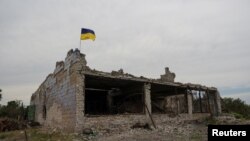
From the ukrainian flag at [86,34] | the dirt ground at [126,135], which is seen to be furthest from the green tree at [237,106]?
the ukrainian flag at [86,34]

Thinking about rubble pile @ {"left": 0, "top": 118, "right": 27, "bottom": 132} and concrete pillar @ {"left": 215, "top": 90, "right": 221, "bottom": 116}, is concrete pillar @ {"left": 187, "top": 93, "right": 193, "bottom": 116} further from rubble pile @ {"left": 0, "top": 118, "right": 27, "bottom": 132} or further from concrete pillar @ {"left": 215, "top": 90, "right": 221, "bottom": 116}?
rubble pile @ {"left": 0, "top": 118, "right": 27, "bottom": 132}

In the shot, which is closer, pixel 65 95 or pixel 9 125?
pixel 65 95

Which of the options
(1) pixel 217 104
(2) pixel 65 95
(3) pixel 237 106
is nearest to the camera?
(2) pixel 65 95

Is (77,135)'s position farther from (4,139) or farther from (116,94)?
(116,94)

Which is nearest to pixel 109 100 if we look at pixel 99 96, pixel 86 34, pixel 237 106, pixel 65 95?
pixel 99 96

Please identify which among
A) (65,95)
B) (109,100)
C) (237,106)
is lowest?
(237,106)

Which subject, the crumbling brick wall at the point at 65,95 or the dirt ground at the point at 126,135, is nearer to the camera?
the dirt ground at the point at 126,135

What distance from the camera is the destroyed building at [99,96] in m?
14.3

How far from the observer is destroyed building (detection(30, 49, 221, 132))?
47.1 feet

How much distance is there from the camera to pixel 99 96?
2217cm

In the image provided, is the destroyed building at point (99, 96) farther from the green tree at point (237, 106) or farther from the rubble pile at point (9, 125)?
the green tree at point (237, 106)

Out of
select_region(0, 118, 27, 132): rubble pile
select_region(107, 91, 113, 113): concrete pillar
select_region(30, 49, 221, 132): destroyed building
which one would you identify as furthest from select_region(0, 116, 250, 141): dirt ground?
select_region(107, 91, 113, 113): concrete pillar

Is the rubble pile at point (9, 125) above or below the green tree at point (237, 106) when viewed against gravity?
below

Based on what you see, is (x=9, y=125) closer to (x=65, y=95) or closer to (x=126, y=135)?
(x=65, y=95)
